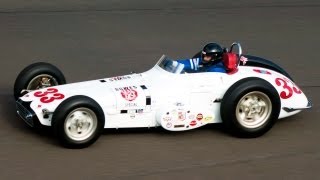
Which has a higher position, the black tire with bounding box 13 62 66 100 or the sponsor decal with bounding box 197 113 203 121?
the black tire with bounding box 13 62 66 100

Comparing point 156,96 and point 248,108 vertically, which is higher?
point 156,96

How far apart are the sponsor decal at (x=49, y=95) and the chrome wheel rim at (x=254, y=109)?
2.20 metres

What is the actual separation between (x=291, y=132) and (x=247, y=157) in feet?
3.72

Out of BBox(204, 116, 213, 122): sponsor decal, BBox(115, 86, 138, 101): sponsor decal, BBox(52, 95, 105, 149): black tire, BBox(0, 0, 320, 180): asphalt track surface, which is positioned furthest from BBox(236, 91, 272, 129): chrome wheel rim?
BBox(52, 95, 105, 149): black tire

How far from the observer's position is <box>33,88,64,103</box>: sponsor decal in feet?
26.0

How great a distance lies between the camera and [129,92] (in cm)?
806

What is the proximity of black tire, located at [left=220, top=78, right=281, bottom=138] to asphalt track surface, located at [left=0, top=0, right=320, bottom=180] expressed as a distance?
0.49ft

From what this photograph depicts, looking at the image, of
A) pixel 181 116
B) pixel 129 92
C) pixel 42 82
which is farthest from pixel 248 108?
pixel 42 82

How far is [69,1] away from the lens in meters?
16.3

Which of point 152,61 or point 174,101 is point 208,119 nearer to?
point 174,101

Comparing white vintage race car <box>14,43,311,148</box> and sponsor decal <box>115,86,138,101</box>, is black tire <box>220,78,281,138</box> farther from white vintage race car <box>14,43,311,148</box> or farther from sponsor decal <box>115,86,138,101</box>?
sponsor decal <box>115,86,138,101</box>

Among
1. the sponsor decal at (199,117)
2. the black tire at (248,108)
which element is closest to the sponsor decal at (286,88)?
the black tire at (248,108)

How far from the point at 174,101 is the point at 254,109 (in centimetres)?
100

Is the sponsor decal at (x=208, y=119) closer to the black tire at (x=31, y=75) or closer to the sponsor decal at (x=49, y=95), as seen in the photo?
the sponsor decal at (x=49, y=95)
